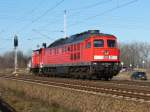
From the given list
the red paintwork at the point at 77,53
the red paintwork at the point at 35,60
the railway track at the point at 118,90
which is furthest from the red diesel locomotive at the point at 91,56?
the red paintwork at the point at 35,60

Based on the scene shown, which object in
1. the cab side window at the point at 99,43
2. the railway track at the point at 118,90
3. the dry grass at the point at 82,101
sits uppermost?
the cab side window at the point at 99,43

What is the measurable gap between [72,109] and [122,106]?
188 inches

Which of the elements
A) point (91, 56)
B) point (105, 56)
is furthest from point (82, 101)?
point (105, 56)

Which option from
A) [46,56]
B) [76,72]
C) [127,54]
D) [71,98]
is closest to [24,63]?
[127,54]

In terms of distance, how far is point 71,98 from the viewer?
21125mm

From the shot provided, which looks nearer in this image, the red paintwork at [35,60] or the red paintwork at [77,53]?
the red paintwork at [77,53]

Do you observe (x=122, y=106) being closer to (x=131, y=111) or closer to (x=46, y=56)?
(x=131, y=111)

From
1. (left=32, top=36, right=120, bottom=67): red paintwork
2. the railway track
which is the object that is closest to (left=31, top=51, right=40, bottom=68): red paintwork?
(left=32, top=36, right=120, bottom=67): red paintwork

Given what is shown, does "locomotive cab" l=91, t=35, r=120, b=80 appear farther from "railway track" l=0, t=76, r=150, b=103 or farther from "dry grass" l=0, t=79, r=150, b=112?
"railway track" l=0, t=76, r=150, b=103

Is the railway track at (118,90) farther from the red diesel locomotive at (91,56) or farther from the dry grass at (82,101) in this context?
the red diesel locomotive at (91,56)

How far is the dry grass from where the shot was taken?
1528 cm

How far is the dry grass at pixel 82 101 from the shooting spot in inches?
602

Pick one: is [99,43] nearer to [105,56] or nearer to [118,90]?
[105,56]

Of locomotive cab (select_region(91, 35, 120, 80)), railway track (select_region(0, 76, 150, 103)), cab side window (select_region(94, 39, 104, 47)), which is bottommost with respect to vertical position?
railway track (select_region(0, 76, 150, 103))
